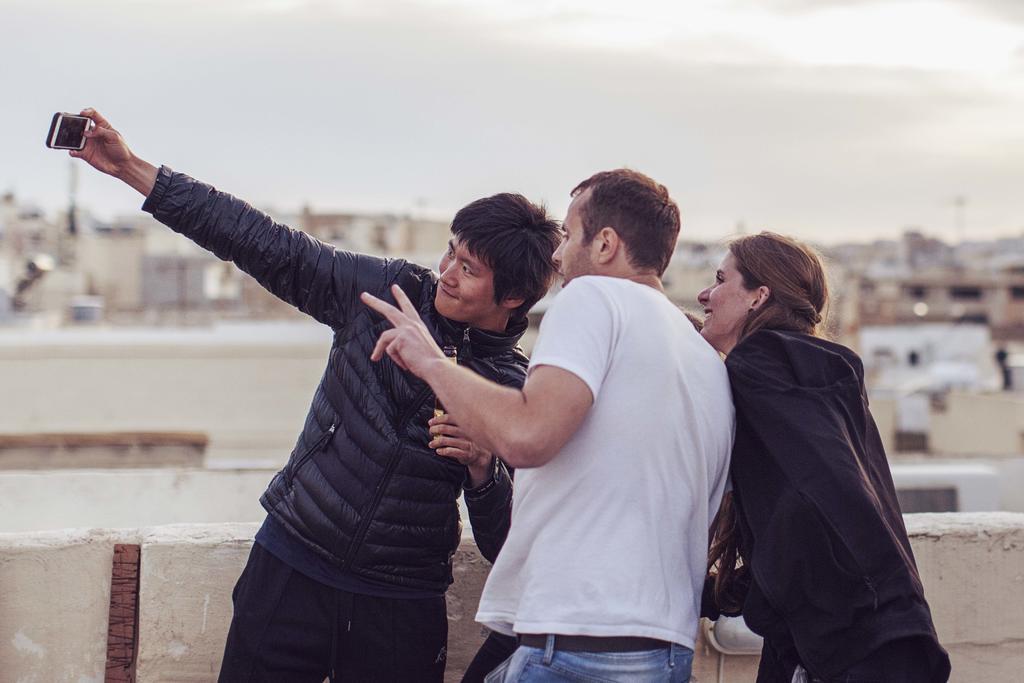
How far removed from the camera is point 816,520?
2504 millimetres

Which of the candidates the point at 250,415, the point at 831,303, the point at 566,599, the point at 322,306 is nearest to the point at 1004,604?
the point at 831,303

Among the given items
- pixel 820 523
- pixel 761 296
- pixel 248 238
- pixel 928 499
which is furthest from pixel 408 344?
pixel 928 499

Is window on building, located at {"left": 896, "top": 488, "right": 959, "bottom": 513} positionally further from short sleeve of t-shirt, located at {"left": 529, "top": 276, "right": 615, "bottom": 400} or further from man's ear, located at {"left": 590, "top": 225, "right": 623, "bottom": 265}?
short sleeve of t-shirt, located at {"left": 529, "top": 276, "right": 615, "bottom": 400}

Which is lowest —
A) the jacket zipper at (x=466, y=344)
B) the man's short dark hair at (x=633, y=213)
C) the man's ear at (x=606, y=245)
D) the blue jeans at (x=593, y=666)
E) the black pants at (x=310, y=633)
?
the black pants at (x=310, y=633)

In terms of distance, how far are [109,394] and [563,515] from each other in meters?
20.3

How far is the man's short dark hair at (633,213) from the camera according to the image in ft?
8.43

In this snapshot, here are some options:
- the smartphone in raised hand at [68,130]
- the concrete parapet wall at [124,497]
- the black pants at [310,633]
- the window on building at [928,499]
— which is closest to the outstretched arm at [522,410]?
the black pants at [310,633]

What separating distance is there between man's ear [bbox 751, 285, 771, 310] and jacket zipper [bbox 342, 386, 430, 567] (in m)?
0.84

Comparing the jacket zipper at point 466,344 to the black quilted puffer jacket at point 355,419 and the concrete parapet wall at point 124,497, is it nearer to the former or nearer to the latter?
the black quilted puffer jacket at point 355,419

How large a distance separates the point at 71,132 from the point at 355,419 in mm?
1034

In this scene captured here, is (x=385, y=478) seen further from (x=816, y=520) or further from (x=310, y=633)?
(x=816, y=520)

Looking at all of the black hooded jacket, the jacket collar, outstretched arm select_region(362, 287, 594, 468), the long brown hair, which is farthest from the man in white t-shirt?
the jacket collar

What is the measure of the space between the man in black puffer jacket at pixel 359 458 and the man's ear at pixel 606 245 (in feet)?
1.67

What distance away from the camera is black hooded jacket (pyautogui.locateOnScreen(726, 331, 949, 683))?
2.50m
